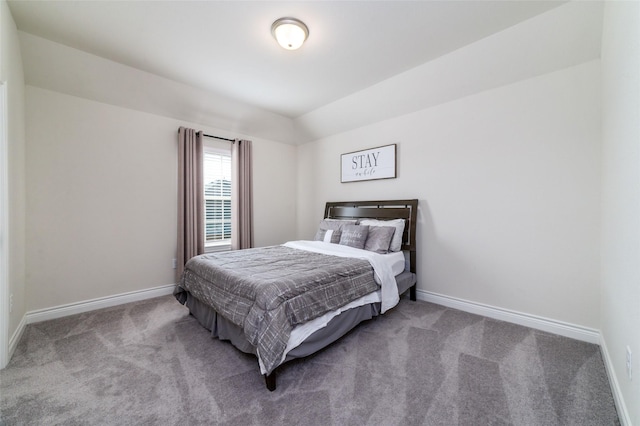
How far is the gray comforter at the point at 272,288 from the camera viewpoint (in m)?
1.66

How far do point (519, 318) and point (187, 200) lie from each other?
13.5 feet

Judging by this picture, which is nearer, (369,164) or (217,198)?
(369,164)

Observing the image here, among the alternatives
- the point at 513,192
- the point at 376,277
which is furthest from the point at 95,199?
the point at 513,192

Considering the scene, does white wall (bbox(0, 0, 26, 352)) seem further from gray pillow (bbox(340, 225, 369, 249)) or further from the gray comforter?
gray pillow (bbox(340, 225, 369, 249))

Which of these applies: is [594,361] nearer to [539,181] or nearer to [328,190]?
[539,181]

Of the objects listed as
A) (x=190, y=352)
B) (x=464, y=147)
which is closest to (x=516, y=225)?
(x=464, y=147)

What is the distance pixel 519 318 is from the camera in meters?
2.54

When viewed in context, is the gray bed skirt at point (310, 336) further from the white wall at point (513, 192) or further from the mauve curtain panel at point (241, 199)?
the mauve curtain panel at point (241, 199)

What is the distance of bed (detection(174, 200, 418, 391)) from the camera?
1700 millimetres

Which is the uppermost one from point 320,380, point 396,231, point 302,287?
point 396,231

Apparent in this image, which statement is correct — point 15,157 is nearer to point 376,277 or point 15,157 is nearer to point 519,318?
point 376,277

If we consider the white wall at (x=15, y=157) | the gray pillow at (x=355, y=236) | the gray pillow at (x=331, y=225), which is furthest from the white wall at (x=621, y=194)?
the white wall at (x=15, y=157)

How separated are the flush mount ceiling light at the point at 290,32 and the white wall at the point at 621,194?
199 cm

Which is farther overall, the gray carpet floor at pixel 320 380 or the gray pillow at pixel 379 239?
the gray pillow at pixel 379 239
